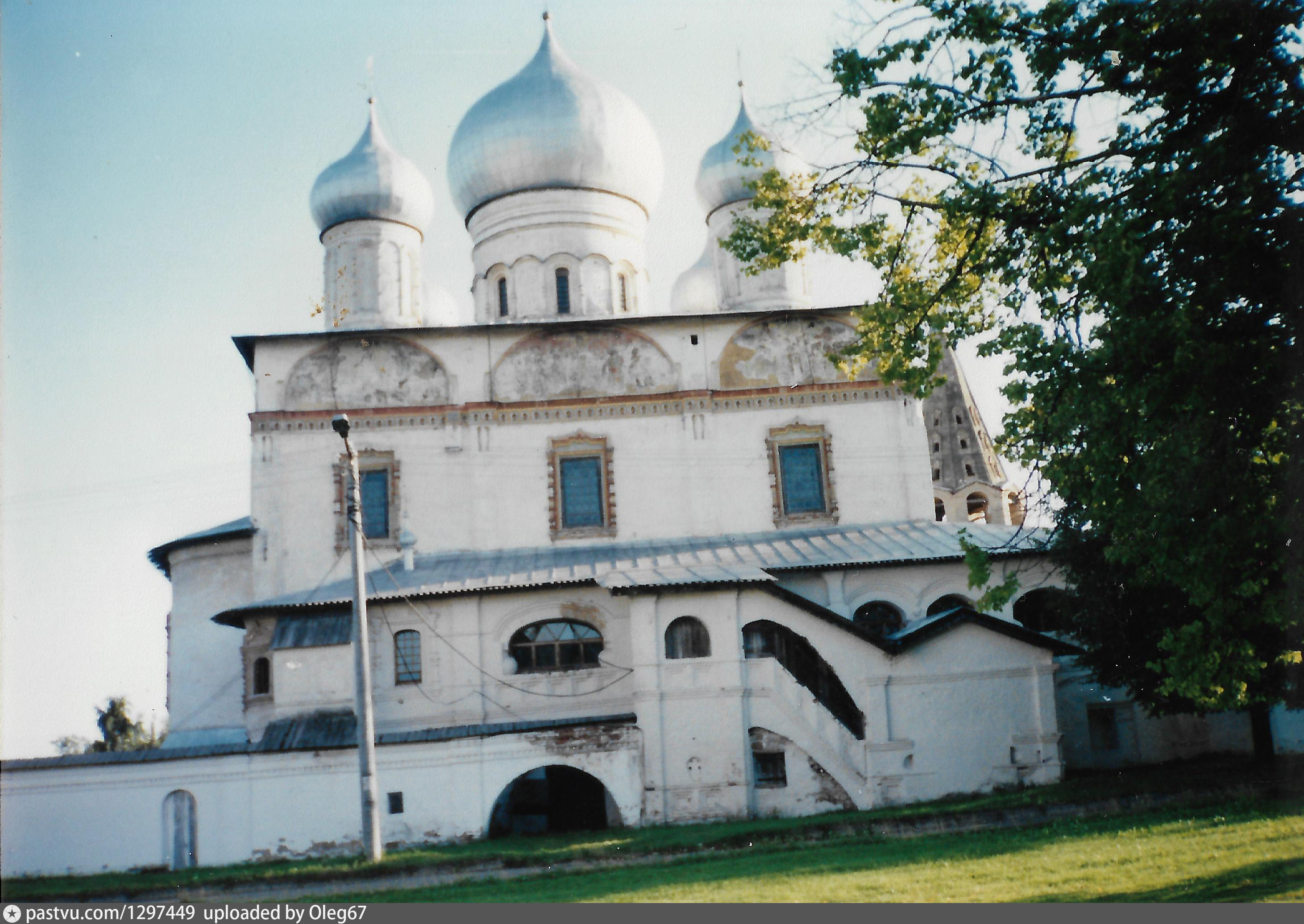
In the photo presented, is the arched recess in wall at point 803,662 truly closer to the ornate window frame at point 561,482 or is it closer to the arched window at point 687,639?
the arched window at point 687,639

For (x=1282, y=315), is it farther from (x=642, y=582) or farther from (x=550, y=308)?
(x=550, y=308)

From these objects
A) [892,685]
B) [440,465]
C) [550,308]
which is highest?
[550,308]

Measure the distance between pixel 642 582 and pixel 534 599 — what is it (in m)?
2.56

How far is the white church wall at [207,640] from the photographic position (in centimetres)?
2206

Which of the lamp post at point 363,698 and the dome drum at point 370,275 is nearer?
the lamp post at point 363,698

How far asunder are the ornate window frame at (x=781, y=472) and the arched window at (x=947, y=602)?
2393mm

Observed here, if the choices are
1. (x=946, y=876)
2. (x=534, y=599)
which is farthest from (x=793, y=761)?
(x=946, y=876)

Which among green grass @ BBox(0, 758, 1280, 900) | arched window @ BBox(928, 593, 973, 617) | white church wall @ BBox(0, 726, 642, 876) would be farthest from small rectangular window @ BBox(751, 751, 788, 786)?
arched window @ BBox(928, 593, 973, 617)

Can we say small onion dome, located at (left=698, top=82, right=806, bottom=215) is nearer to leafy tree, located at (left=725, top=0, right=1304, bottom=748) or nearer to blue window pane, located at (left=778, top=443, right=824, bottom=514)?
blue window pane, located at (left=778, top=443, right=824, bottom=514)

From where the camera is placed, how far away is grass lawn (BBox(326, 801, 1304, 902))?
975cm

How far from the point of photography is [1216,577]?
10.4 metres

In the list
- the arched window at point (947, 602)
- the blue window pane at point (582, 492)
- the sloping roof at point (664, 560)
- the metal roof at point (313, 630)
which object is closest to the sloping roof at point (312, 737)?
the metal roof at point (313, 630)

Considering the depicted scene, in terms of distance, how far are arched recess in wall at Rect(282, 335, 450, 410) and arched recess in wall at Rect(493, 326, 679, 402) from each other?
4.03ft

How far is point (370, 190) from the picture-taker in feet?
87.1
